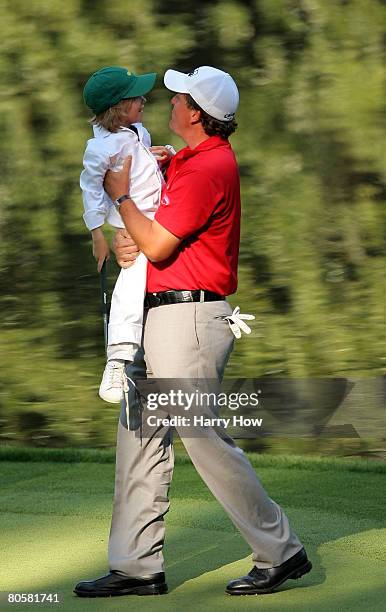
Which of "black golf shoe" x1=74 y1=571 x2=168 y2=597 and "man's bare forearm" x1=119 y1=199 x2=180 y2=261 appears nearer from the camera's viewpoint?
"man's bare forearm" x1=119 y1=199 x2=180 y2=261

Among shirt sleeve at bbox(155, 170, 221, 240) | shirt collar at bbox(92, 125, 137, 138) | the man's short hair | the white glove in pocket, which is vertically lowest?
the white glove in pocket

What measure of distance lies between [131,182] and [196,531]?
157cm

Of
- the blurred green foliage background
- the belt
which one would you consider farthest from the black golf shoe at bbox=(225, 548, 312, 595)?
the blurred green foliage background

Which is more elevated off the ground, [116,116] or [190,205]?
[116,116]

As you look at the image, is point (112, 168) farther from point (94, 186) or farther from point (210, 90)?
point (210, 90)

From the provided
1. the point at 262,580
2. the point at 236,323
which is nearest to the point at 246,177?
the point at 236,323

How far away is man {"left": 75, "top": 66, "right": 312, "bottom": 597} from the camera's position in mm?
3873

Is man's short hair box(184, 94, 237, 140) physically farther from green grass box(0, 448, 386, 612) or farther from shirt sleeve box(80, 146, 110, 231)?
green grass box(0, 448, 386, 612)

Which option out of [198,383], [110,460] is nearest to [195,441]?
[198,383]

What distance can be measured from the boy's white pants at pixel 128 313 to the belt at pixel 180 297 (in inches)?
1.7

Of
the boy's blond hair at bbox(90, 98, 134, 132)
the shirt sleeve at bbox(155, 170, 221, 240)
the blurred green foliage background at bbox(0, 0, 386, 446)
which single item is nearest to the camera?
the shirt sleeve at bbox(155, 170, 221, 240)

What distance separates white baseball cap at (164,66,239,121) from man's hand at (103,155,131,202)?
10.6 inches

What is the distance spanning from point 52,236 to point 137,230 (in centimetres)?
341

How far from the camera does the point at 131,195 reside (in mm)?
4031
